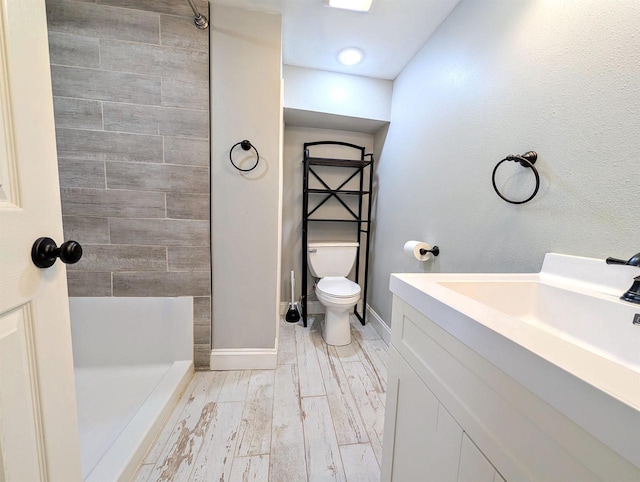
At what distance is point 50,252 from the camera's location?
0.52 metres

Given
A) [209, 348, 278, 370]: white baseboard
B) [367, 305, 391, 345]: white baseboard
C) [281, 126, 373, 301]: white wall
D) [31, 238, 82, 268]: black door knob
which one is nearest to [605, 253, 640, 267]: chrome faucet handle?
[31, 238, 82, 268]: black door knob

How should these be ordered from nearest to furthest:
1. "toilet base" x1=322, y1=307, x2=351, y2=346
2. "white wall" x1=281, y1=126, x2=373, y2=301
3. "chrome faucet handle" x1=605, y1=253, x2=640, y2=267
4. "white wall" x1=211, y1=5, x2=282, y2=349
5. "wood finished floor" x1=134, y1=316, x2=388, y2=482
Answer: "chrome faucet handle" x1=605, y1=253, x2=640, y2=267
"wood finished floor" x1=134, y1=316, x2=388, y2=482
"white wall" x1=211, y1=5, x2=282, y2=349
"toilet base" x1=322, y1=307, x2=351, y2=346
"white wall" x1=281, y1=126, x2=373, y2=301

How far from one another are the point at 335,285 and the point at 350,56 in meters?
1.76

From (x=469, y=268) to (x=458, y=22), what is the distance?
1.32 metres

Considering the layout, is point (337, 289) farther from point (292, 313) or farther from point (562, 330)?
point (562, 330)

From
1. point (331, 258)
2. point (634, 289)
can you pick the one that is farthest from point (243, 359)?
point (634, 289)

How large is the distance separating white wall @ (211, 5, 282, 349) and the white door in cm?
96

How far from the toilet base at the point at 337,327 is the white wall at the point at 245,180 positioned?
52 cm

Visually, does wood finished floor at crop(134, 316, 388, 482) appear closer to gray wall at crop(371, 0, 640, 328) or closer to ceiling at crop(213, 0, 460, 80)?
gray wall at crop(371, 0, 640, 328)

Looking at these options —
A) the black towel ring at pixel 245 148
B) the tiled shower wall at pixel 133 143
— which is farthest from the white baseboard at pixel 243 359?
the black towel ring at pixel 245 148

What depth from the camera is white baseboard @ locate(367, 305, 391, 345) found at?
6.70 ft

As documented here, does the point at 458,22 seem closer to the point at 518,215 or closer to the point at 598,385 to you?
the point at 518,215

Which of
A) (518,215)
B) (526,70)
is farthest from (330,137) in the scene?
(518,215)

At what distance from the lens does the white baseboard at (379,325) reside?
204 cm
